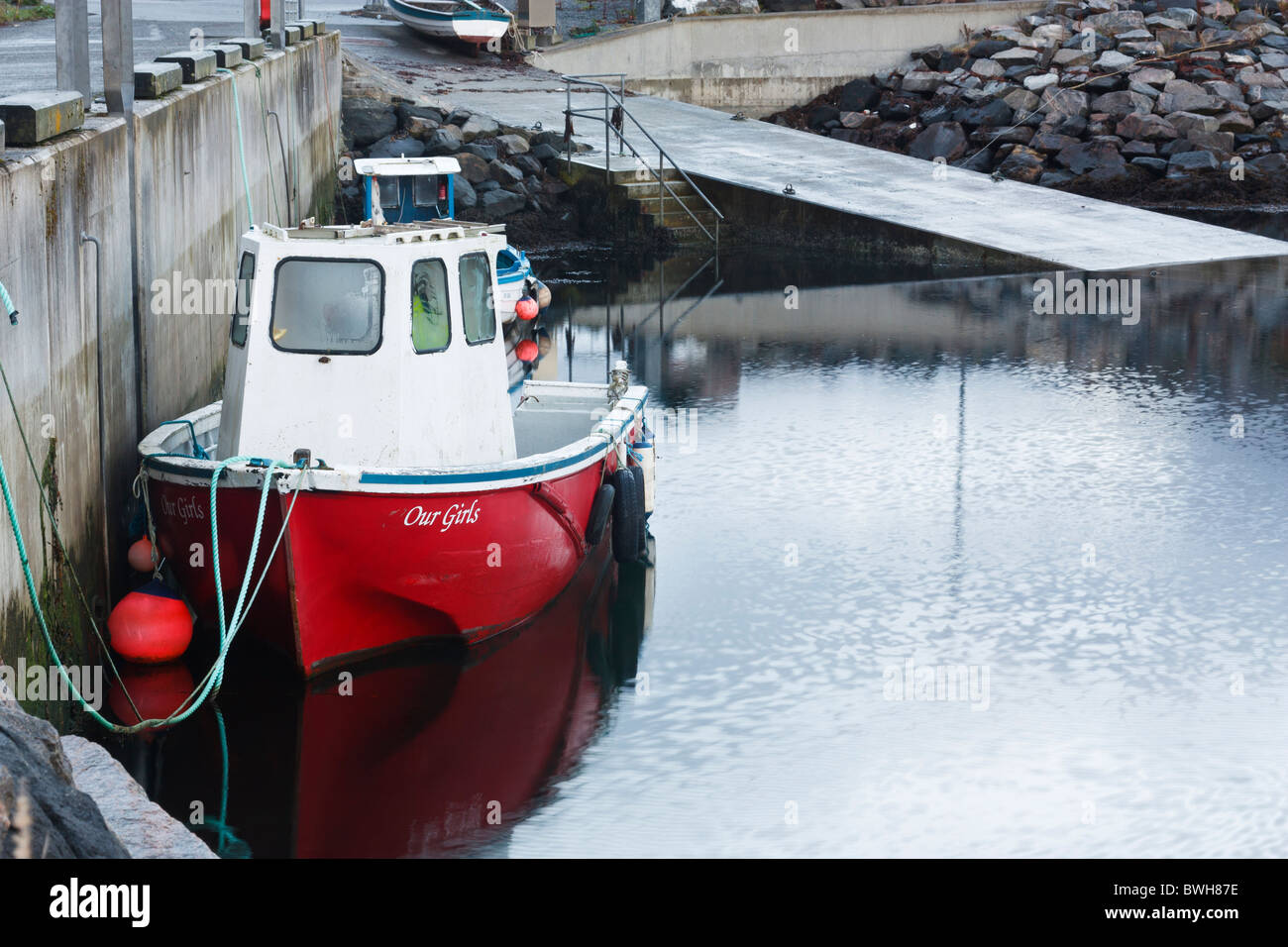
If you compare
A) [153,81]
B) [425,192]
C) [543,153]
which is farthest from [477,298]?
[543,153]

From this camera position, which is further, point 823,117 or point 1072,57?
point 823,117

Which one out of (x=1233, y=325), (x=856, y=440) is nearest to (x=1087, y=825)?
(x=856, y=440)

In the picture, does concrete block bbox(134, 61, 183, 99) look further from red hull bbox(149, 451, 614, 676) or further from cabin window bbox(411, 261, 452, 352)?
red hull bbox(149, 451, 614, 676)

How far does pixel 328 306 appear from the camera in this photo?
866 cm

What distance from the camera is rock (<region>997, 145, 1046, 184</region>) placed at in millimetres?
26375

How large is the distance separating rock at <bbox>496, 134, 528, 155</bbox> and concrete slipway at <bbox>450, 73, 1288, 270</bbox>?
3.19 feet

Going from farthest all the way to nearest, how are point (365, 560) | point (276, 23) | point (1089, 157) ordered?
point (1089, 157) < point (276, 23) < point (365, 560)

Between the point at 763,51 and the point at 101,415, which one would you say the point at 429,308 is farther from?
the point at 763,51

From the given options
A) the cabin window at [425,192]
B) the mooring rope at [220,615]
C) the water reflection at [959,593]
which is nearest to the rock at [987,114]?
the water reflection at [959,593]

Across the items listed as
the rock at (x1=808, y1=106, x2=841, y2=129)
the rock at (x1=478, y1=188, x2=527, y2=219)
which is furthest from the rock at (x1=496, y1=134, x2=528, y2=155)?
the rock at (x1=808, y1=106, x2=841, y2=129)

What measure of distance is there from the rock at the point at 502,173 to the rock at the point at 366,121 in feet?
6.52

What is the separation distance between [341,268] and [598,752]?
285cm

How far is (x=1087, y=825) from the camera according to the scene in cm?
724

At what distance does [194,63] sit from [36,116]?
4.69 meters
